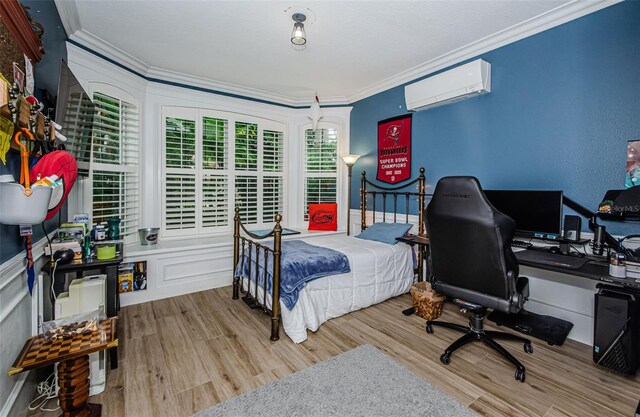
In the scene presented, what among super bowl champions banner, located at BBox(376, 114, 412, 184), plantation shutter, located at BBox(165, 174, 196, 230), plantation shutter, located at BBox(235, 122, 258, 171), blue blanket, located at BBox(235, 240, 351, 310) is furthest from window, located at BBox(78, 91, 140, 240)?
super bowl champions banner, located at BBox(376, 114, 412, 184)

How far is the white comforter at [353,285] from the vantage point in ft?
8.30

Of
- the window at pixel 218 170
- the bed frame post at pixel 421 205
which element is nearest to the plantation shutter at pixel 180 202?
the window at pixel 218 170

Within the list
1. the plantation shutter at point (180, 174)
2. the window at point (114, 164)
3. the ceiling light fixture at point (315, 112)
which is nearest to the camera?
the window at point (114, 164)

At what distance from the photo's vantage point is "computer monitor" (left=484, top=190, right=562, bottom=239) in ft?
7.75

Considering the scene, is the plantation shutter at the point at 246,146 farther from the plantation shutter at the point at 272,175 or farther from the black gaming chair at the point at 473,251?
the black gaming chair at the point at 473,251

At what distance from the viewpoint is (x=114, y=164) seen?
325 cm

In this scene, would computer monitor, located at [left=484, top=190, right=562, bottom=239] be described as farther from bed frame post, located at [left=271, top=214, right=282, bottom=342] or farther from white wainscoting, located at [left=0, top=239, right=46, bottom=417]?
white wainscoting, located at [left=0, top=239, right=46, bottom=417]

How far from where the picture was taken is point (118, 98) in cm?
325

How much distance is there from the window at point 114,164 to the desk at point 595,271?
3.77m

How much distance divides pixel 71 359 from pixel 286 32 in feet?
9.17

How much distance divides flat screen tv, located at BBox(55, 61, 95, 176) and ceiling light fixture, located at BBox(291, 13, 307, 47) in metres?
1.56

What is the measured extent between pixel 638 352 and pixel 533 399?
85 centimetres

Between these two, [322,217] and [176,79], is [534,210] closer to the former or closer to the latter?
[322,217]

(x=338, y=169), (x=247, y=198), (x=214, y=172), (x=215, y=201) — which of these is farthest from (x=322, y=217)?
(x=214, y=172)
